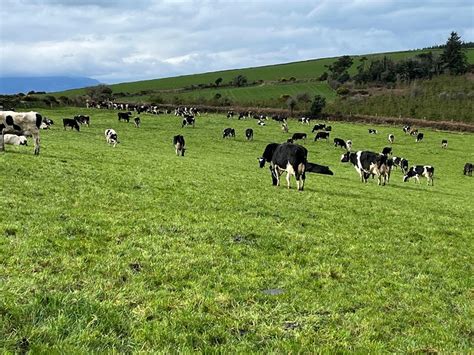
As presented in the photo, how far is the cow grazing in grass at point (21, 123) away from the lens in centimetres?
2431

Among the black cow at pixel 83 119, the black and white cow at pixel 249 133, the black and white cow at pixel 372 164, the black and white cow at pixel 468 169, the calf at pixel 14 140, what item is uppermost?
the black cow at pixel 83 119

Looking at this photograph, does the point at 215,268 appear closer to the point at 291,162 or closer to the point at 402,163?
the point at 291,162

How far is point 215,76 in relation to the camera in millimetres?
174500

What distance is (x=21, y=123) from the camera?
2494cm

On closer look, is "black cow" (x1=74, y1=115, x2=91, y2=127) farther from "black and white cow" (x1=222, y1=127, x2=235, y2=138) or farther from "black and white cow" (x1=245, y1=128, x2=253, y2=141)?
"black and white cow" (x1=245, y1=128, x2=253, y2=141)

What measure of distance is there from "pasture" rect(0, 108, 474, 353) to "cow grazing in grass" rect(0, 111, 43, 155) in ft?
14.4

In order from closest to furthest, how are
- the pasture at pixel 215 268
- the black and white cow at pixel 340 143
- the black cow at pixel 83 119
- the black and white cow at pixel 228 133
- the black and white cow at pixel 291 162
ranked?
1. the pasture at pixel 215 268
2. the black and white cow at pixel 291 162
3. the black and white cow at pixel 340 143
4. the black and white cow at pixel 228 133
5. the black cow at pixel 83 119

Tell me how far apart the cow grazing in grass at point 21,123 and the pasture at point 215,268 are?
4.40 meters

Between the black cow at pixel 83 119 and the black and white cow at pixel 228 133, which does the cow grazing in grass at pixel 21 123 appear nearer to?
the black and white cow at pixel 228 133

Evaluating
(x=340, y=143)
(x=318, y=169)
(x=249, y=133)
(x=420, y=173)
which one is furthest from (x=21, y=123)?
(x=340, y=143)

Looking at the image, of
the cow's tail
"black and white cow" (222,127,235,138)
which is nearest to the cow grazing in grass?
the cow's tail

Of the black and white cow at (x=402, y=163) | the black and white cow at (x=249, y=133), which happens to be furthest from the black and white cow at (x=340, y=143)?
the black and white cow at (x=402, y=163)

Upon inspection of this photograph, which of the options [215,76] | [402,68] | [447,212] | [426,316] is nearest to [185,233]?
[426,316]

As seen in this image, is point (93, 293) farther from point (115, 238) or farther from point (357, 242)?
point (357, 242)
